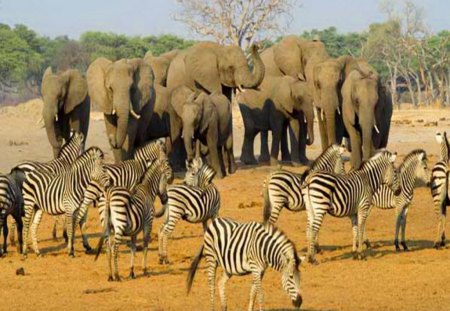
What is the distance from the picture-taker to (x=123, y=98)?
2416 centimetres

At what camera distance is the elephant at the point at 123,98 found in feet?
79.2

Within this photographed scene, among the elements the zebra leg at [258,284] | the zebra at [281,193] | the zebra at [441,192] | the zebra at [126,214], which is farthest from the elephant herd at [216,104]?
Result: the zebra leg at [258,284]

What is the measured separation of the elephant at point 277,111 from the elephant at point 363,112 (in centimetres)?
194

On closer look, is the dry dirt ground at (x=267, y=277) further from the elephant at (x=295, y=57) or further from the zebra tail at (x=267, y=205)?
the elephant at (x=295, y=57)

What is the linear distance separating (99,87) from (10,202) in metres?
8.85

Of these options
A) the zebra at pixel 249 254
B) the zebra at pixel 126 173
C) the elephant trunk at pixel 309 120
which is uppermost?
the elephant trunk at pixel 309 120

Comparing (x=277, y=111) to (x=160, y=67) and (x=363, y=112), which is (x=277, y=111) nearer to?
(x=363, y=112)

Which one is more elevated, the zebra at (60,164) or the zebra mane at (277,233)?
the zebra at (60,164)

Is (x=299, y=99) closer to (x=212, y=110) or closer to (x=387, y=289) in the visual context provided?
(x=212, y=110)

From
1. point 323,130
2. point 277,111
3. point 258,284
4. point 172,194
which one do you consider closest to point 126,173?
point 172,194

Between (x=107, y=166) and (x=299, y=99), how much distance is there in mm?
10931

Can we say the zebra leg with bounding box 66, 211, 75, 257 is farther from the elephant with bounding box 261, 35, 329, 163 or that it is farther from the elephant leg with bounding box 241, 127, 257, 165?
the elephant with bounding box 261, 35, 329, 163

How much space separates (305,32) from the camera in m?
107

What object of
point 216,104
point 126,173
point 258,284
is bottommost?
point 258,284
